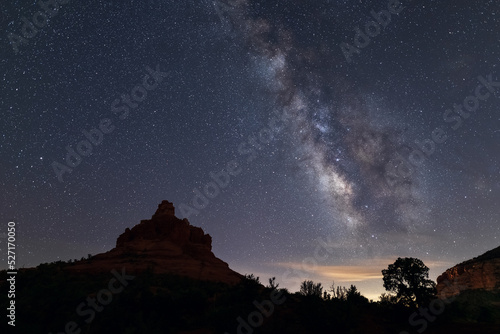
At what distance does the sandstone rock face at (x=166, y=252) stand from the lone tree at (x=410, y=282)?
57.0 ft

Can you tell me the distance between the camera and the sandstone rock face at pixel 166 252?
105ft

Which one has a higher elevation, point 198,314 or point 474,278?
point 474,278

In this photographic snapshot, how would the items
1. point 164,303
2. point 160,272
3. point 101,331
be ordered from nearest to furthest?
1. point 101,331
2. point 164,303
3. point 160,272

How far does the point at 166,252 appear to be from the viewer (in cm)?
3928

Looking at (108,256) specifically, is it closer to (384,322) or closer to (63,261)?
(63,261)

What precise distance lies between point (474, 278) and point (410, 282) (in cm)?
3555

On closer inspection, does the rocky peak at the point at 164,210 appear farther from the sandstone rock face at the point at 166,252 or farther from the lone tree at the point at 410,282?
the lone tree at the point at 410,282

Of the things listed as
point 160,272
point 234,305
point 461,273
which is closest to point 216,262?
point 160,272

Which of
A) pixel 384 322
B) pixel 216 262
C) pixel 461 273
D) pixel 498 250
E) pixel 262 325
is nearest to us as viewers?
pixel 262 325

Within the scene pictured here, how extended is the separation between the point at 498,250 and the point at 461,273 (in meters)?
11.8

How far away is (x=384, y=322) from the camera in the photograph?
19.8m

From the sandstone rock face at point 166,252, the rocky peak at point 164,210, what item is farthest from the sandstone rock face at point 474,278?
the rocky peak at point 164,210

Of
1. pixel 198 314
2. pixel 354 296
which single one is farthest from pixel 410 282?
pixel 198 314

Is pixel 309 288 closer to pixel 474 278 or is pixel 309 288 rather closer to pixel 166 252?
pixel 166 252
